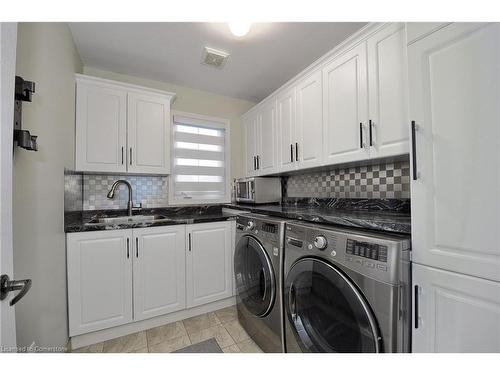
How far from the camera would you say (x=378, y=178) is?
167cm

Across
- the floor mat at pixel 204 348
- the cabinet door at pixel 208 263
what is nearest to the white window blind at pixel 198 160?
the cabinet door at pixel 208 263

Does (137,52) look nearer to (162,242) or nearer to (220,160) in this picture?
(220,160)

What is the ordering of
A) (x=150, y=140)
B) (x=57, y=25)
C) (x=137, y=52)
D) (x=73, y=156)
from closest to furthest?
(x=57, y=25), (x=73, y=156), (x=137, y=52), (x=150, y=140)

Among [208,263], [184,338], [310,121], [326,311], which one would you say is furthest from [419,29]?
[184,338]

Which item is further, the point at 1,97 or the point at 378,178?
the point at 378,178

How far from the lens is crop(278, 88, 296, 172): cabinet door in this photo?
1.99 m

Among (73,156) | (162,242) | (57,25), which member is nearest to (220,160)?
(162,242)

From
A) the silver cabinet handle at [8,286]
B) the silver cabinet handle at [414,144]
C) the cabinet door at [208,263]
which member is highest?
the silver cabinet handle at [414,144]

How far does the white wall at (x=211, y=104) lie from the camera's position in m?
2.34

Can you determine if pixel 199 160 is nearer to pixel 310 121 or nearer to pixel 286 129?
pixel 286 129

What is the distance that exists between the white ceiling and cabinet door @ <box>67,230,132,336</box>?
1.60 m

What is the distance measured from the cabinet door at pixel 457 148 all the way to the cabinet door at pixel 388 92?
344 millimetres

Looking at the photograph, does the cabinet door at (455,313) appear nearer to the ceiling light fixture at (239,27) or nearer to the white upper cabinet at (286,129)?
the white upper cabinet at (286,129)
